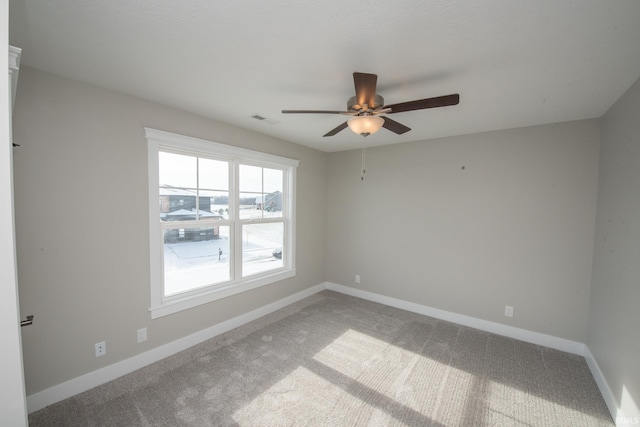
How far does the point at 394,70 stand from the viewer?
5.91 feet

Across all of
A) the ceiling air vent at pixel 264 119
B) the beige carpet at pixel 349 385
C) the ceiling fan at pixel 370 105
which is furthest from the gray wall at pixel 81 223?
the ceiling fan at pixel 370 105

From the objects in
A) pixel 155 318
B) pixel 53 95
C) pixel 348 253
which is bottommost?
pixel 155 318

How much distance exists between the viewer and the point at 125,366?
230 centimetres

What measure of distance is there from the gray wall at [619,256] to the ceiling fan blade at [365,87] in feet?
6.41

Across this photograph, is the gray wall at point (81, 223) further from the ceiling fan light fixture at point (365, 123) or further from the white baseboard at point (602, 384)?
the white baseboard at point (602, 384)

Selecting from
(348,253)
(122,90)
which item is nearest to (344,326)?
(348,253)

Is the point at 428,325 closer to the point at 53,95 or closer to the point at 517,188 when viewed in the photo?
the point at 517,188

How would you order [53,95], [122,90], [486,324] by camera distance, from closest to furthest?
[53,95], [122,90], [486,324]

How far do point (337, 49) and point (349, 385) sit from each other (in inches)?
102

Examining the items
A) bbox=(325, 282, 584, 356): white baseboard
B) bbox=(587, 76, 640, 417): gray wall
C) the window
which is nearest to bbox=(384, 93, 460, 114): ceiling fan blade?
bbox=(587, 76, 640, 417): gray wall

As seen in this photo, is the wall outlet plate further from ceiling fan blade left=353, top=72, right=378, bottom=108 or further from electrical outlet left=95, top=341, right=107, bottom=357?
electrical outlet left=95, top=341, right=107, bottom=357

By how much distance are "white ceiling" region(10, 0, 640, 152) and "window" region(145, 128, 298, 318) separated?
2.18 feet

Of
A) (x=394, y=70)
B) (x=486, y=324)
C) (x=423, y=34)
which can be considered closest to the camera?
(x=423, y=34)

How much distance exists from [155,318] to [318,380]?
5.53 feet
